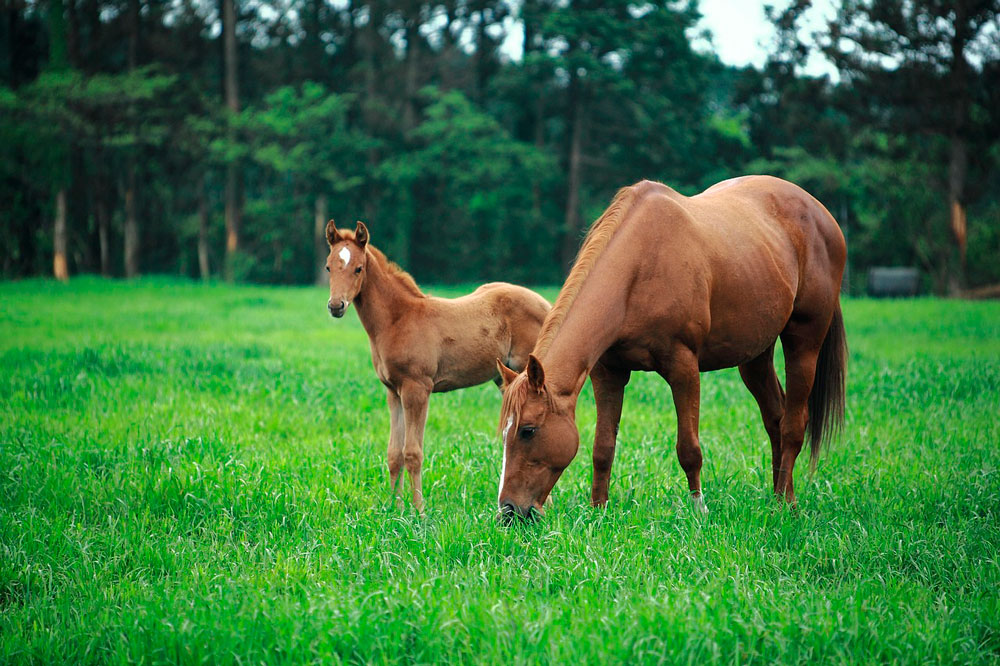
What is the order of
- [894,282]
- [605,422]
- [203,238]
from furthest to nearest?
[203,238], [894,282], [605,422]

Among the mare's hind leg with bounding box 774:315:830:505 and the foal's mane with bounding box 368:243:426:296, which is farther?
the foal's mane with bounding box 368:243:426:296

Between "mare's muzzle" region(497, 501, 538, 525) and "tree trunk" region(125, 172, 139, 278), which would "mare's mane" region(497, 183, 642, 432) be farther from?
"tree trunk" region(125, 172, 139, 278)

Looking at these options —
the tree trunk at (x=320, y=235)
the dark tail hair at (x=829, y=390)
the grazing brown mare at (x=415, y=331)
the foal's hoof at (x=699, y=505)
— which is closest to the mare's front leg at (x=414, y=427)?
the grazing brown mare at (x=415, y=331)

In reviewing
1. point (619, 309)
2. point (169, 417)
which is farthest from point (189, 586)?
point (169, 417)

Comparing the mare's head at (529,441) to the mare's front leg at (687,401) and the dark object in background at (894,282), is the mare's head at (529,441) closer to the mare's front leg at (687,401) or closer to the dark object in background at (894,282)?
the mare's front leg at (687,401)

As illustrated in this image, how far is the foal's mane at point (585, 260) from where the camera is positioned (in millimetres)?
3922

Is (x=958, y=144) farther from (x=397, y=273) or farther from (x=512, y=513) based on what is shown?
(x=512, y=513)

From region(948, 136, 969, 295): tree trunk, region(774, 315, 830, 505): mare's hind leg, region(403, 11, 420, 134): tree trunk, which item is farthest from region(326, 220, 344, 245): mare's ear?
region(403, 11, 420, 134): tree trunk

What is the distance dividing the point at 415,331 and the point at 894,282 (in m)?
25.3

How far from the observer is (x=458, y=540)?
12.0 feet

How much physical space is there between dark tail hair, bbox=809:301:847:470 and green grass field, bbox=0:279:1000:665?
0.84 feet

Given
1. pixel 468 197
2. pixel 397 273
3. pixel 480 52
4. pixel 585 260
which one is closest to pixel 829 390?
pixel 585 260

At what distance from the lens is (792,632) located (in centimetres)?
280

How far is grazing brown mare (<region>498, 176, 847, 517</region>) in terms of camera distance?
3.75 metres
